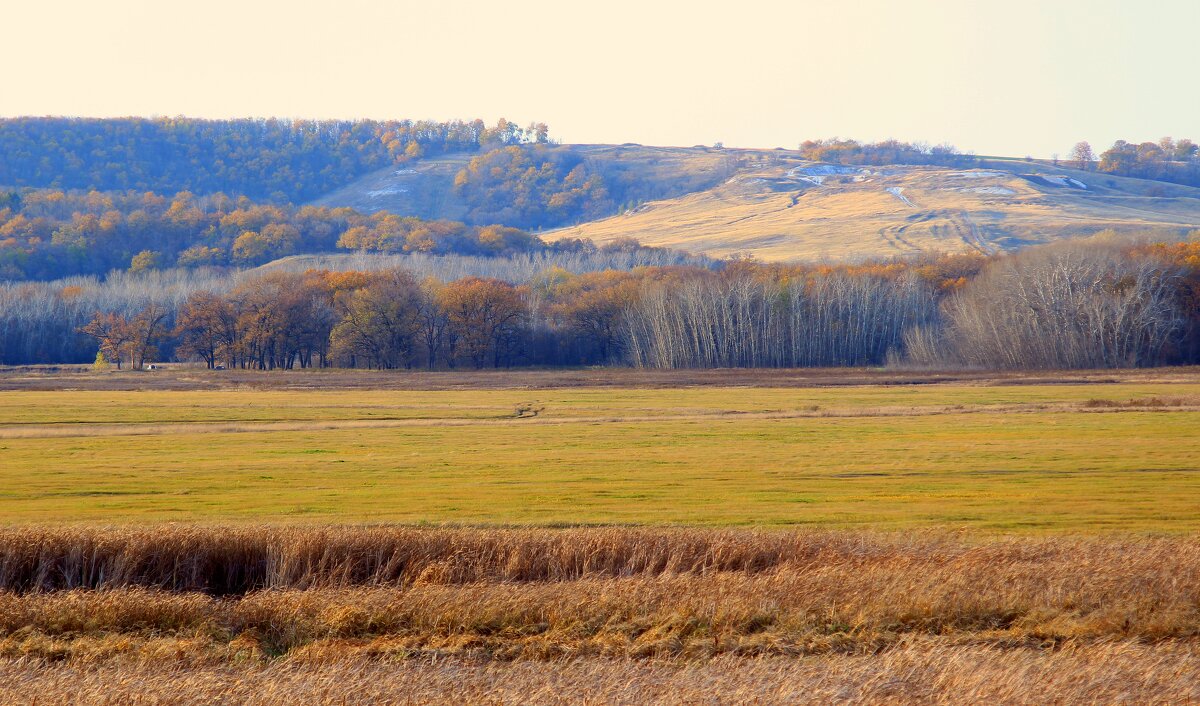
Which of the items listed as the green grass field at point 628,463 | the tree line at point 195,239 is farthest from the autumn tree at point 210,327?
the tree line at point 195,239

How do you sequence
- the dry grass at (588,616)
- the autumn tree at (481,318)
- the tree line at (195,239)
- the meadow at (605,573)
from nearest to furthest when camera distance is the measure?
the dry grass at (588,616) → the meadow at (605,573) → the autumn tree at (481,318) → the tree line at (195,239)

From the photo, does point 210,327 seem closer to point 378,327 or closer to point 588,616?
point 378,327

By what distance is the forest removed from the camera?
103 metres

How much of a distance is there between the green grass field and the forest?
41967 millimetres

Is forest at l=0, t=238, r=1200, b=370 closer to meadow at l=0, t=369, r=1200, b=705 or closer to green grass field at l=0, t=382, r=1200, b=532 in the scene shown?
green grass field at l=0, t=382, r=1200, b=532

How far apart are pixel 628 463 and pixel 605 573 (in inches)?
593

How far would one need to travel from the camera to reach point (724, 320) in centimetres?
11681

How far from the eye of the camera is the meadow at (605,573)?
45.5 ft

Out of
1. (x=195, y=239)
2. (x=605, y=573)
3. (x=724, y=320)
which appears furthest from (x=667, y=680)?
(x=195, y=239)

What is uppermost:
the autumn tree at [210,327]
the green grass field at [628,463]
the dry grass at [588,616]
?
the dry grass at [588,616]

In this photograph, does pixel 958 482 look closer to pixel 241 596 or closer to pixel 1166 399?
pixel 241 596

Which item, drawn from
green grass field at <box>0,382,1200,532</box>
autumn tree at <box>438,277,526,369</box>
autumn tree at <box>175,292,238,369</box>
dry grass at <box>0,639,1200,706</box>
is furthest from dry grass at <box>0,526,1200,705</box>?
autumn tree at <box>175,292,238,369</box>

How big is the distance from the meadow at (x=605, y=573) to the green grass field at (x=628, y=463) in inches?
9.3

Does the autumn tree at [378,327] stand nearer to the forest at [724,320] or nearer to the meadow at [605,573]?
the forest at [724,320]
